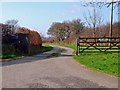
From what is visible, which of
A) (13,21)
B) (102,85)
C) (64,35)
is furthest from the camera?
(64,35)

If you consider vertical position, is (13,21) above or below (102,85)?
above

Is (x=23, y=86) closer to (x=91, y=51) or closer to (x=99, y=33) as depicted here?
(x=91, y=51)

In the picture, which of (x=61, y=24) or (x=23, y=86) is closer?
(x=23, y=86)

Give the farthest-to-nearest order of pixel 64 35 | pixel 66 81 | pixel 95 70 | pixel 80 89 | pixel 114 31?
pixel 64 35 < pixel 114 31 < pixel 95 70 < pixel 66 81 < pixel 80 89

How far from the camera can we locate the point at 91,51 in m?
27.5

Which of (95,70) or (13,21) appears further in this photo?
(13,21)

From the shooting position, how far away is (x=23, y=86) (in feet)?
30.0

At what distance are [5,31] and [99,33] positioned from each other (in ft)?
120

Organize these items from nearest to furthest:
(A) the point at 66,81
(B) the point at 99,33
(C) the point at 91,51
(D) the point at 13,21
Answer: (A) the point at 66,81 < (C) the point at 91,51 < (D) the point at 13,21 < (B) the point at 99,33

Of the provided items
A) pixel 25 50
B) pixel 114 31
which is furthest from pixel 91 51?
pixel 114 31

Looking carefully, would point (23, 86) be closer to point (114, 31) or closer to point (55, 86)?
point (55, 86)

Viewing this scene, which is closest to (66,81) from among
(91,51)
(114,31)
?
(91,51)

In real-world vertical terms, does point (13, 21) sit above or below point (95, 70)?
above

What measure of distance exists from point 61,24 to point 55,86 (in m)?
83.1
